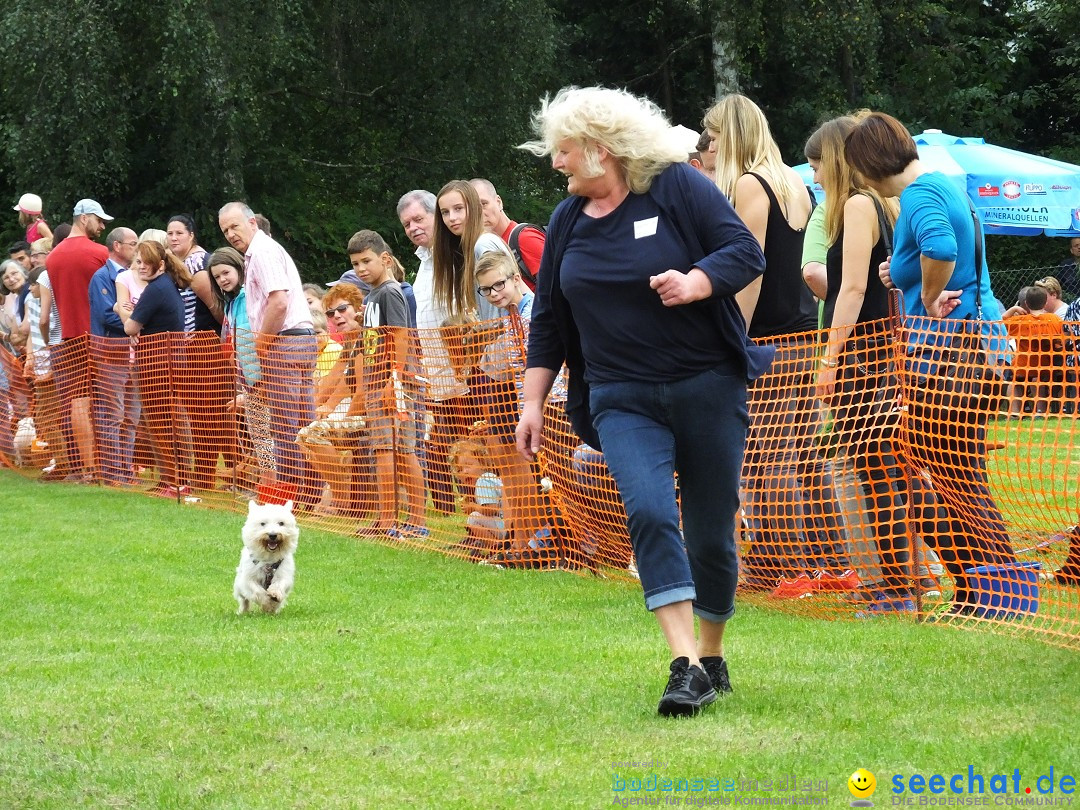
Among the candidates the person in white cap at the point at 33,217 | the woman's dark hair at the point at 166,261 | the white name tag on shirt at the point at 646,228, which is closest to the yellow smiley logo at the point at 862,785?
the white name tag on shirt at the point at 646,228

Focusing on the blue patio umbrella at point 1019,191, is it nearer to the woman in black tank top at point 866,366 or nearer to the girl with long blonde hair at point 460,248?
the girl with long blonde hair at point 460,248

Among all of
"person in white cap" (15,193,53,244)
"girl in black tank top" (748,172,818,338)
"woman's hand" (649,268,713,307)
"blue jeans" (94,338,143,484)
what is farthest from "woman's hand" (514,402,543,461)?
"person in white cap" (15,193,53,244)

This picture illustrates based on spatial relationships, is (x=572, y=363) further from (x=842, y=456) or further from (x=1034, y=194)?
(x=1034, y=194)

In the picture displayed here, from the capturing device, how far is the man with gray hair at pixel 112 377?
1312cm

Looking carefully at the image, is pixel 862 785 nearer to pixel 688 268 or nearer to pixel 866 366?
pixel 688 268

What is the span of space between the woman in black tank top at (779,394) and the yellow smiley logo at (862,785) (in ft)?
8.82

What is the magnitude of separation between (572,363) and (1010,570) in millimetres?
2135

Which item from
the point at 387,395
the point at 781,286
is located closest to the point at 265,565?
the point at 387,395

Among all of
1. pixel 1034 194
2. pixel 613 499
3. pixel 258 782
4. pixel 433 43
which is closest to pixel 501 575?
pixel 613 499

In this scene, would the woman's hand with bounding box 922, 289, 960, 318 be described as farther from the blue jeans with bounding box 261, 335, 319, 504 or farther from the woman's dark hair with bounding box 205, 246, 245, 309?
the woman's dark hair with bounding box 205, 246, 245, 309

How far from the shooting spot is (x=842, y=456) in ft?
21.0

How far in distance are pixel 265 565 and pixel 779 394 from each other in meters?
2.59

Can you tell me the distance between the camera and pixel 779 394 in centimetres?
674

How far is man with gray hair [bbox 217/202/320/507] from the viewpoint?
34.8ft
